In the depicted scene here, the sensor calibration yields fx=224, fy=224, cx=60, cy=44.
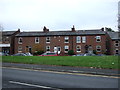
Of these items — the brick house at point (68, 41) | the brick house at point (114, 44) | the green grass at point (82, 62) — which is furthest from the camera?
the brick house at point (114, 44)

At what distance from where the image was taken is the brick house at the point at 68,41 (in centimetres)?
5872

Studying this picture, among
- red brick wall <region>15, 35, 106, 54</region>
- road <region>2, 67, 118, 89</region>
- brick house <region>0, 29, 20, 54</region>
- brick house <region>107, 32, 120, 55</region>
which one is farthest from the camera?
brick house <region>0, 29, 20, 54</region>

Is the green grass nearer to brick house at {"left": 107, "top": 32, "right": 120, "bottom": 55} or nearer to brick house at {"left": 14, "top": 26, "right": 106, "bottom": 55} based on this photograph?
brick house at {"left": 14, "top": 26, "right": 106, "bottom": 55}

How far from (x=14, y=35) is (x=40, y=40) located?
10.3 metres

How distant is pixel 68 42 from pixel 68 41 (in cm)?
27

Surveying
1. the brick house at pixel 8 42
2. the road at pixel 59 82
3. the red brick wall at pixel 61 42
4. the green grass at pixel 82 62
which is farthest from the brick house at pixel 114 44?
the road at pixel 59 82

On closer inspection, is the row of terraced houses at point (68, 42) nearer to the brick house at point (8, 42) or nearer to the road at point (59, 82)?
the brick house at point (8, 42)

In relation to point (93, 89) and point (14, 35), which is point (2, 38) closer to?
point (14, 35)

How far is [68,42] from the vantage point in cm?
6009

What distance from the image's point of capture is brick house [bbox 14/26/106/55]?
58719mm

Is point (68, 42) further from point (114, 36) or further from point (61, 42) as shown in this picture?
point (114, 36)

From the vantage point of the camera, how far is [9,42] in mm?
66062

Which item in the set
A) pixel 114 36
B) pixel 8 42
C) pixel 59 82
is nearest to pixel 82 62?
pixel 59 82

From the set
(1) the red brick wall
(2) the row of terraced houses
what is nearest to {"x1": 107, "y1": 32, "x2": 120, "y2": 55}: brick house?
(2) the row of terraced houses
